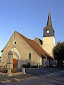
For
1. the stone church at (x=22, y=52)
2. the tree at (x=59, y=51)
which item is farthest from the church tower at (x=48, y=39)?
the stone church at (x=22, y=52)

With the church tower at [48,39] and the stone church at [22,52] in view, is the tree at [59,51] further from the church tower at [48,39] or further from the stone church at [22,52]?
the church tower at [48,39]

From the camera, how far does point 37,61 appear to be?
34.0 m

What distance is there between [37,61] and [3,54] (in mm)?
10900

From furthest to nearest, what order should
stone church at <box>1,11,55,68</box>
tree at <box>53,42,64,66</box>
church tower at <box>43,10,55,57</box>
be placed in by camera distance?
church tower at <box>43,10,55,57</box> → tree at <box>53,42,64,66</box> → stone church at <box>1,11,55,68</box>

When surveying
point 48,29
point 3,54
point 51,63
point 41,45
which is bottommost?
point 51,63

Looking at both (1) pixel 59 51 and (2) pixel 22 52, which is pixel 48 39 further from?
(2) pixel 22 52

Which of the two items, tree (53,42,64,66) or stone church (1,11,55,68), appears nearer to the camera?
stone church (1,11,55,68)

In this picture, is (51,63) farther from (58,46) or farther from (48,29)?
(48,29)

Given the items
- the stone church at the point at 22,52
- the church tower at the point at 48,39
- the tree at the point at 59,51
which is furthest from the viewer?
the church tower at the point at 48,39

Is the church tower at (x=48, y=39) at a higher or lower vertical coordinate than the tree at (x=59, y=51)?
higher

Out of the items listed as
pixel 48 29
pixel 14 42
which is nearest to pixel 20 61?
pixel 14 42

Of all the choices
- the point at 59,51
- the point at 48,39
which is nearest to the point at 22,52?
the point at 59,51

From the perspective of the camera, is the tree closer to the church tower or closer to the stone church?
the stone church

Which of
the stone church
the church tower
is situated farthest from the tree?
the church tower
